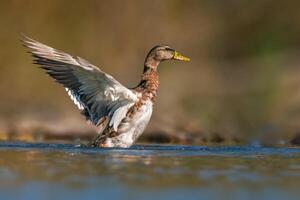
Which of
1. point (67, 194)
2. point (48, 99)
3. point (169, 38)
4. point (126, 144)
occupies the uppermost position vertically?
point (169, 38)

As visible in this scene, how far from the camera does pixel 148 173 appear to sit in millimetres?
11609

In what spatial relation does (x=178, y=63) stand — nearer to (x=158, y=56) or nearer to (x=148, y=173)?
(x=158, y=56)

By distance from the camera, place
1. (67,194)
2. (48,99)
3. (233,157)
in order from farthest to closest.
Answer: (48,99) < (233,157) < (67,194)

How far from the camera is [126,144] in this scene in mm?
14844

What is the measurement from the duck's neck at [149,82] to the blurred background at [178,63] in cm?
252

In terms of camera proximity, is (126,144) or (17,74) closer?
(126,144)

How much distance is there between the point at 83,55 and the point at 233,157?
7478 mm

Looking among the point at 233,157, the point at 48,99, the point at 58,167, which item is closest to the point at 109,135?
the point at 233,157

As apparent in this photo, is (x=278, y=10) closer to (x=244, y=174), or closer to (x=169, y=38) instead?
(x=169, y=38)

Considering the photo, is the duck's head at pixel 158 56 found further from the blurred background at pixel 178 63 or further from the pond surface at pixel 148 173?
the blurred background at pixel 178 63

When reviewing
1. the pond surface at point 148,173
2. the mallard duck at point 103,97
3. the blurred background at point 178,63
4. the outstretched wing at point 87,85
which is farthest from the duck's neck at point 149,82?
the blurred background at point 178,63

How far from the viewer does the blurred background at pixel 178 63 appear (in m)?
18.4

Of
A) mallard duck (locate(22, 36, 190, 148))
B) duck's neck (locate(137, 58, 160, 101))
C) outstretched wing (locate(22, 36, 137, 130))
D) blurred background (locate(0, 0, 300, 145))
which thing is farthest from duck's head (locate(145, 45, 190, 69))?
blurred background (locate(0, 0, 300, 145))

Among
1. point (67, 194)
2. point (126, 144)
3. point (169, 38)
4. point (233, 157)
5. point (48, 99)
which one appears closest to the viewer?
point (67, 194)
